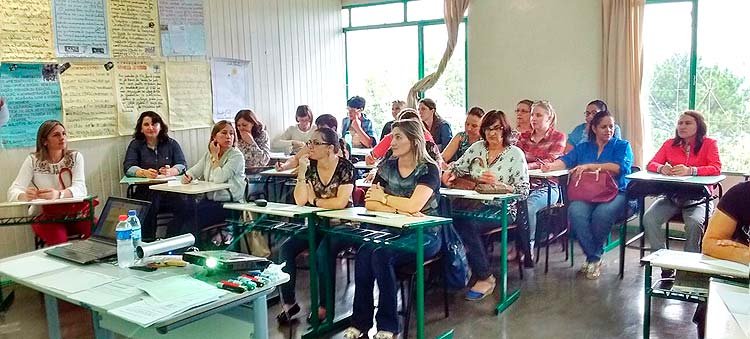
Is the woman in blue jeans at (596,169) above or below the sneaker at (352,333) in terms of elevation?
above

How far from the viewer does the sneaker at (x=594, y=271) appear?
462 centimetres

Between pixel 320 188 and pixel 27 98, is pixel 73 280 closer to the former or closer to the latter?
pixel 320 188

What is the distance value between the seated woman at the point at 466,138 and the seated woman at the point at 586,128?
910 mm

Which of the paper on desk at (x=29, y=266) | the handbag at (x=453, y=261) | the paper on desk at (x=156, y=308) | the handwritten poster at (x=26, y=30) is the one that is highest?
the handwritten poster at (x=26, y=30)

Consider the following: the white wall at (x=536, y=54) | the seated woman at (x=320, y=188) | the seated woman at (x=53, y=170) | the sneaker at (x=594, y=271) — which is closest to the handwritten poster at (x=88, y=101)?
the seated woman at (x=53, y=170)

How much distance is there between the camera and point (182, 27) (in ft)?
19.6

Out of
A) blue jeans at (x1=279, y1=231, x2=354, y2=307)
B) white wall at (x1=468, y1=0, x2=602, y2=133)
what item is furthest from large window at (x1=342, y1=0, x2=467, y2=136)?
blue jeans at (x1=279, y1=231, x2=354, y2=307)

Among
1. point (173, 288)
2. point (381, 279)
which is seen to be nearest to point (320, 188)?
point (381, 279)

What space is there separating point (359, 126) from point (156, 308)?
205 inches

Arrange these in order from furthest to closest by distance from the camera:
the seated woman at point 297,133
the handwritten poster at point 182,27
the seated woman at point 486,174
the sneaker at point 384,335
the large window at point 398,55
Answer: the large window at point 398,55, the seated woman at point 297,133, the handwritten poster at point 182,27, the seated woman at point 486,174, the sneaker at point 384,335

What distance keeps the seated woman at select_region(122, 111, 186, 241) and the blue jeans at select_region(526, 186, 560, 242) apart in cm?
301

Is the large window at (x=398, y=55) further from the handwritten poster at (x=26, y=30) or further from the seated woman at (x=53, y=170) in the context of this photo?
the seated woman at (x=53, y=170)

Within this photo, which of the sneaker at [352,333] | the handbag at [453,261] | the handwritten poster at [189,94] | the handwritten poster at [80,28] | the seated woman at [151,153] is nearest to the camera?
the sneaker at [352,333]

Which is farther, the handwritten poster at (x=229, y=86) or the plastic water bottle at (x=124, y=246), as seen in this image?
the handwritten poster at (x=229, y=86)
